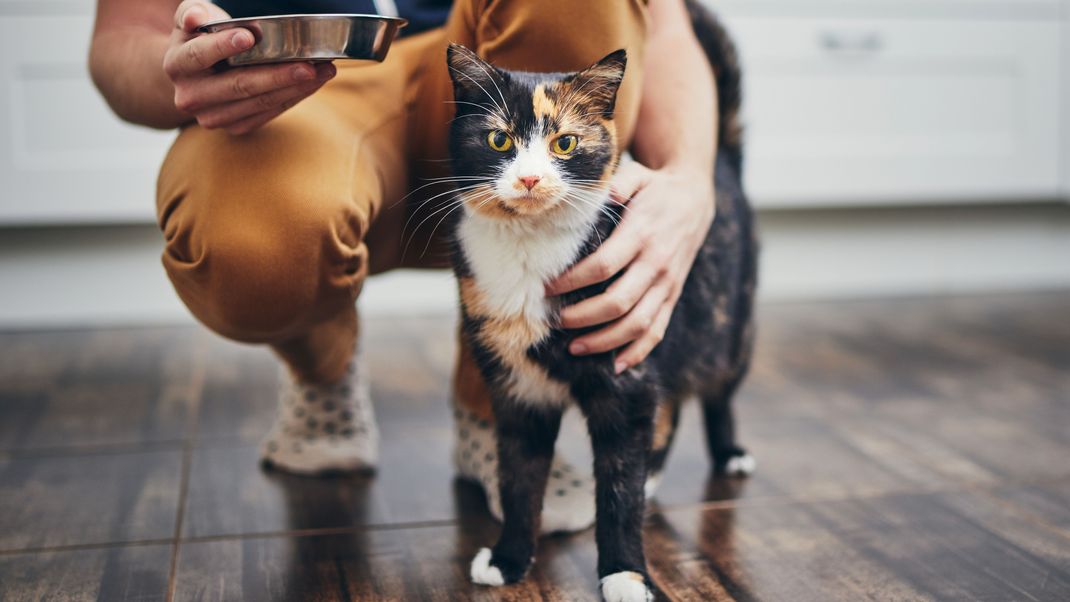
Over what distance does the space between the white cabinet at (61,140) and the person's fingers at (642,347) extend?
1.62 m

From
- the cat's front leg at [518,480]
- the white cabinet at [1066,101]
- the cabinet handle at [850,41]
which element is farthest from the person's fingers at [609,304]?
the white cabinet at [1066,101]

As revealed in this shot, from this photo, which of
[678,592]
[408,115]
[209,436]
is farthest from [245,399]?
[678,592]

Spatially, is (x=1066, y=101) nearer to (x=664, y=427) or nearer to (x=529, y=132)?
(x=664, y=427)

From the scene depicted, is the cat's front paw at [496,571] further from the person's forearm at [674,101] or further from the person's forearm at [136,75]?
the person's forearm at [136,75]

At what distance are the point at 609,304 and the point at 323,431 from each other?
59 cm

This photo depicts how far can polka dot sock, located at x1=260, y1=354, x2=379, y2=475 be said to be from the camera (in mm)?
1412

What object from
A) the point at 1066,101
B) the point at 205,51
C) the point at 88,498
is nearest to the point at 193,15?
the point at 205,51

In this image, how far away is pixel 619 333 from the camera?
1011 mm

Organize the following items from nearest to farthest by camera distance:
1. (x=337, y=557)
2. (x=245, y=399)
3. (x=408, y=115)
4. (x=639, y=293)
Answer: (x=639, y=293) → (x=337, y=557) → (x=408, y=115) → (x=245, y=399)

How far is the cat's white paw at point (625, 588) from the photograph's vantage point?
0.99 meters

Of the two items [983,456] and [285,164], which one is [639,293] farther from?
[983,456]

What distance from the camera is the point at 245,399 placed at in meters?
1.82

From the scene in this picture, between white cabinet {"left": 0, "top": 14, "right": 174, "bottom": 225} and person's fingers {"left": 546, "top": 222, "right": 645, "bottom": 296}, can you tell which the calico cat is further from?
white cabinet {"left": 0, "top": 14, "right": 174, "bottom": 225}

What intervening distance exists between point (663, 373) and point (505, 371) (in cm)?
17
